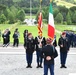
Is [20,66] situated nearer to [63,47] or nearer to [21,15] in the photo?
[63,47]

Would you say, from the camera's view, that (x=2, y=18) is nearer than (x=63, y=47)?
No

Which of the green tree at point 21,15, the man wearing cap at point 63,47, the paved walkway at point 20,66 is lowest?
the green tree at point 21,15

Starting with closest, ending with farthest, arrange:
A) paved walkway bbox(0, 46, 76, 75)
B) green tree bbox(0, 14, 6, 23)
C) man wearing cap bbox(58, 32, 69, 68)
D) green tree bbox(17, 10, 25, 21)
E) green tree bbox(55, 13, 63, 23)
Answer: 1. paved walkway bbox(0, 46, 76, 75)
2. man wearing cap bbox(58, 32, 69, 68)
3. green tree bbox(0, 14, 6, 23)
4. green tree bbox(55, 13, 63, 23)
5. green tree bbox(17, 10, 25, 21)

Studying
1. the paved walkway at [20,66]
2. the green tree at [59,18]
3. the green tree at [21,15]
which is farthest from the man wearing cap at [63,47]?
the green tree at [21,15]

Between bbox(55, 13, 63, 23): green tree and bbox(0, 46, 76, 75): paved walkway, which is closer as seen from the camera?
bbox(0, 46, 76, 75): paved walkway

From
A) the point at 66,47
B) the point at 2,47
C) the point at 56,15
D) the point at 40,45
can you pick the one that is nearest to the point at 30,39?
the point at 40,45

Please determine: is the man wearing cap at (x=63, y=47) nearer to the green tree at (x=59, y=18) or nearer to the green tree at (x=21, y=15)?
the green tree at (x=59, y=18)

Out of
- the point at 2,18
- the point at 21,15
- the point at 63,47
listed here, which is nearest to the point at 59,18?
the point at 2,18

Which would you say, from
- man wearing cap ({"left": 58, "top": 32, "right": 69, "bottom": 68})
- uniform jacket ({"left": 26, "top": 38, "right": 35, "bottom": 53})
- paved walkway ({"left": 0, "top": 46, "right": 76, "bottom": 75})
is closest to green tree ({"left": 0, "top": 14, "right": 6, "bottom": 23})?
paved walkway ({"left": 0, "top": 46, "right": 76, "bottom": 75})

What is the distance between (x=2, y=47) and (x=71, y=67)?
11.4 m

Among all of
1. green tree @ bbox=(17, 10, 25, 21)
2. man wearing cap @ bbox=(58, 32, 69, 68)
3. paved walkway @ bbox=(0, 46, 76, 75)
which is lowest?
green tree @ bbox=(17, 10, 25, 21)

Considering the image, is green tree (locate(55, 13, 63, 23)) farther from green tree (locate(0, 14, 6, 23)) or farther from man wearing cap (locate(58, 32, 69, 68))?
man wearing cap (locate(58, 32, 69, 68))

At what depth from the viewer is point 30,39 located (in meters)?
17.8

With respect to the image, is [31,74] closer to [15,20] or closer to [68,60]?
[68,60]
